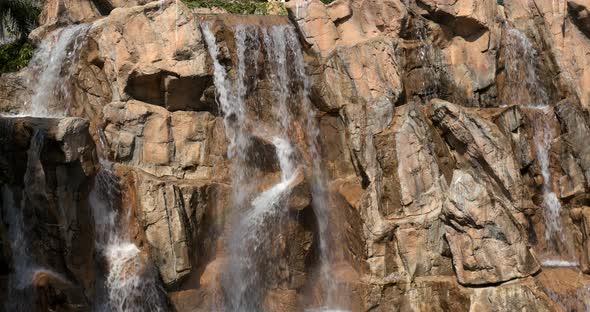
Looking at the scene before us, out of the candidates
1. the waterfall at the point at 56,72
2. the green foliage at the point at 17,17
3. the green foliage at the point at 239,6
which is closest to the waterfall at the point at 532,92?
the green foliage at the point at 239,6

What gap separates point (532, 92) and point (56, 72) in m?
13.5

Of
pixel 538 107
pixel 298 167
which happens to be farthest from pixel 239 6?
pixel 538 107

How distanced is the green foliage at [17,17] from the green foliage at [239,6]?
4847 mm

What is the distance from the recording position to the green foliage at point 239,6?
23516 millimetres

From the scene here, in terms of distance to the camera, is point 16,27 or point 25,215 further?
point 16,27

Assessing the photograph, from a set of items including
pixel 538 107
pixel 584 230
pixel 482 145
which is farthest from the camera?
pixel 538 107

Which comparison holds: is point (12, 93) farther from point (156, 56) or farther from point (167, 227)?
point (167, 227)

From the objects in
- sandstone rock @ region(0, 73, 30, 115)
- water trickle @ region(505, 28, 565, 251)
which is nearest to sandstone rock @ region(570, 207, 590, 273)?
water trickle @ region(505, 28, 565, 251)

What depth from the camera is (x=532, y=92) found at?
21359mm

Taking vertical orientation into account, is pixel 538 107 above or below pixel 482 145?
above

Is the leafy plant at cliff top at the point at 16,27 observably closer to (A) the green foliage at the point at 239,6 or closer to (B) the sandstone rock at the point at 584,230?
(A) the green foliage at the point at 239,6

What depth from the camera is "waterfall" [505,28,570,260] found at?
18.8m

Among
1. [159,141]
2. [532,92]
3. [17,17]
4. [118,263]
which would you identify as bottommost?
[118,263]

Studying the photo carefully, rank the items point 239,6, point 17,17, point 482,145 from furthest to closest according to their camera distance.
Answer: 1. point 239,6
2. point 17,17
3. point 482,145
